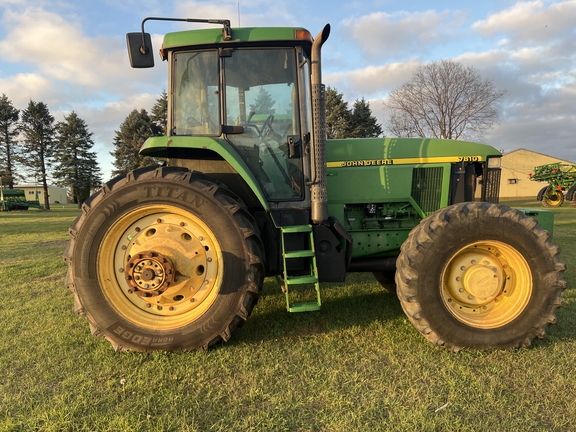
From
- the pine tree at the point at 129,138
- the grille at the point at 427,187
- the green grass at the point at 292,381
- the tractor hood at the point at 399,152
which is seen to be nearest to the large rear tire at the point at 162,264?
the green grass at the point at 292,381

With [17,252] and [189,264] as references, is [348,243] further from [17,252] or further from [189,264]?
[17,252]

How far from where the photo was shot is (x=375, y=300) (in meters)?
4.07

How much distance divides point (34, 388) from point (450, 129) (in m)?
29.9

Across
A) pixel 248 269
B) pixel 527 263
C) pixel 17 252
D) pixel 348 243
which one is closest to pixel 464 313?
pixel 527 263

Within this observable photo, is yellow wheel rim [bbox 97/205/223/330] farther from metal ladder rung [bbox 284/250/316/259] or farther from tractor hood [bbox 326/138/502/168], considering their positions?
tractor hood [bbox 326/138/502/168]

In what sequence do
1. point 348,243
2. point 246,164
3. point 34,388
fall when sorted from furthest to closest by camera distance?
point 348,243 → point 246,164 → point 34,388

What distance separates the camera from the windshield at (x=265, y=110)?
3.08 metres

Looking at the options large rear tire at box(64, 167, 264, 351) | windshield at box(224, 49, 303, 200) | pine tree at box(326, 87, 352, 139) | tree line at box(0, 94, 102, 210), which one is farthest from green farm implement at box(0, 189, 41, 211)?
windshield at box(224, 49, 303, 200)

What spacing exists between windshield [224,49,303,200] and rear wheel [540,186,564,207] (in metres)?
23.0

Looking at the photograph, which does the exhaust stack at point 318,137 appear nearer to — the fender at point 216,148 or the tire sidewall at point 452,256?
the fender at point 216,148

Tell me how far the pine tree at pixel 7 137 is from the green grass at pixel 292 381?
38919 mm

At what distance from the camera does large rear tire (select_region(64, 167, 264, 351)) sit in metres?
2.74

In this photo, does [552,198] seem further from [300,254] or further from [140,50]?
[140,50]

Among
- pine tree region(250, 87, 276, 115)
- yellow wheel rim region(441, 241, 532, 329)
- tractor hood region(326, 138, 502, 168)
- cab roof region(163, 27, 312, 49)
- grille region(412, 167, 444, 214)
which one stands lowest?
yellow wheel rim region(441, 241, 532, 329)
